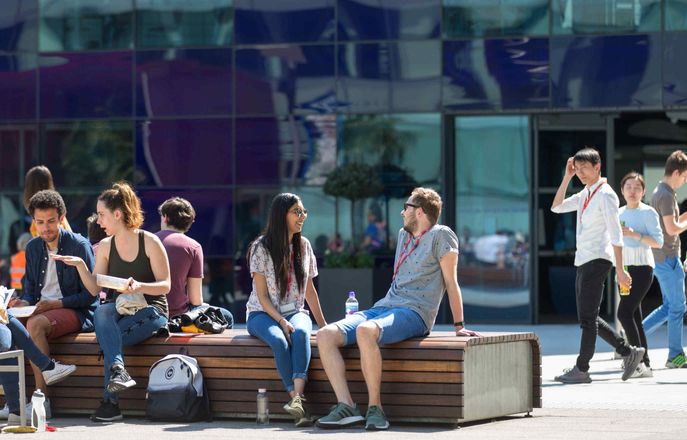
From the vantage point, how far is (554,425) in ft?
32.8

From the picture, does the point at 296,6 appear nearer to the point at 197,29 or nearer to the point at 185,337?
the point at 197,29

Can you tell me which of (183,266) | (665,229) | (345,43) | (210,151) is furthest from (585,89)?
(183,266)

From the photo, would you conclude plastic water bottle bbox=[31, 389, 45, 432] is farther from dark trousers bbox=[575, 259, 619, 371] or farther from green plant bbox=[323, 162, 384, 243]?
green plant bbox=[323, 162, 384, 243]

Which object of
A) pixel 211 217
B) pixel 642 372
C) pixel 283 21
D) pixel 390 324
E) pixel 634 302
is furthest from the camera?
pixel 211 217

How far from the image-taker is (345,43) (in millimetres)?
21406

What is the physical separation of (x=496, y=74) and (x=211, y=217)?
4607 millimetres

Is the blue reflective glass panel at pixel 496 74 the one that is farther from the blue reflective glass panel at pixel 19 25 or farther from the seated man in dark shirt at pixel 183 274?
the seated man in dark shirt at pixel 183 274

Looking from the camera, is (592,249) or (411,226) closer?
(411,226)

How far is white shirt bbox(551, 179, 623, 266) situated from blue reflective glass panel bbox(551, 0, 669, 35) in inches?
315

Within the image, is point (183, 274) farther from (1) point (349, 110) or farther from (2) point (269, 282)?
(1) point (349, 110)

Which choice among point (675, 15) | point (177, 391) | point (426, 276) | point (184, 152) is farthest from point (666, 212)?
point (184, 152)

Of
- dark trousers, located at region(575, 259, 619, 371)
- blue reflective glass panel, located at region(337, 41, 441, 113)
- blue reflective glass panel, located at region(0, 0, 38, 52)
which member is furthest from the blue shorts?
blue reflective glass panel, located at region(0, 0, 38, 52)

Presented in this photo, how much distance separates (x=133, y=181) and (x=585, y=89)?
671 cm

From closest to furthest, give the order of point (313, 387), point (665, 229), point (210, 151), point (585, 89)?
point (313, 387) < point (665, 229) < point (585, 89) < point (210, 151)
